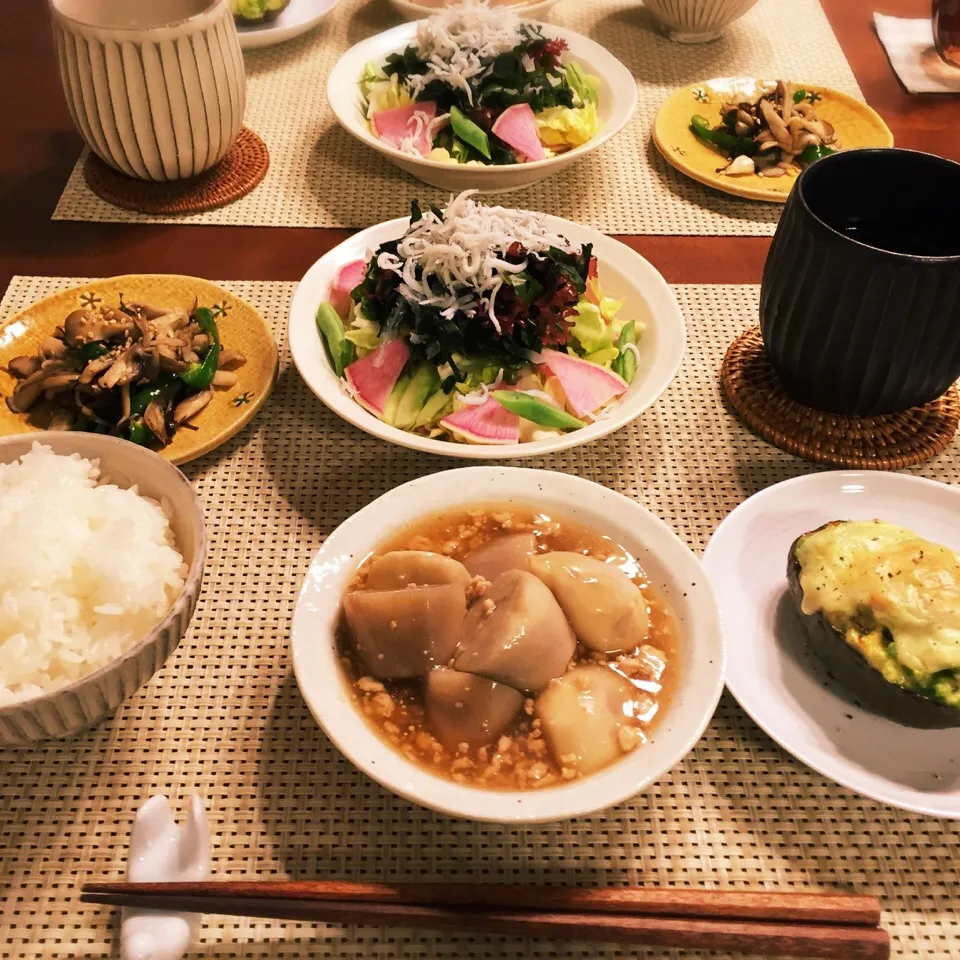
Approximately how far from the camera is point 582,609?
115 centimetres

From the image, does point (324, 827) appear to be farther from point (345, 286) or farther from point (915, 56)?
point (915, 56)

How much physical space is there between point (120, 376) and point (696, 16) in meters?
2.27

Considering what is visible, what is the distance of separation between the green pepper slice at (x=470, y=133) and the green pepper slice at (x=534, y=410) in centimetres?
90

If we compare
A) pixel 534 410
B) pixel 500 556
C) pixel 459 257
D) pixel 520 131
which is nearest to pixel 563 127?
pixel 520 131

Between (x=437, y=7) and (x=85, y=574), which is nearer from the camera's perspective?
(x=85, y=574)

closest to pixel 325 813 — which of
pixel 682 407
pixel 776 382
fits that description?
pixel 682 407

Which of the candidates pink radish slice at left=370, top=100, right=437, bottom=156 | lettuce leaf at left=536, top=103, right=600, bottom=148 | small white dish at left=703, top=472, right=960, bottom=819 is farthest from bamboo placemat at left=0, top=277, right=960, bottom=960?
lettuce leaf at left=536, top=103, right=600, bottom=148

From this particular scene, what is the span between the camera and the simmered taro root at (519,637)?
1067 millimetres

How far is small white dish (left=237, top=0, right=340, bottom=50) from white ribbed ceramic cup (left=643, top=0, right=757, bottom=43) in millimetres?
1107

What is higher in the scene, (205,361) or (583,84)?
(583,84)

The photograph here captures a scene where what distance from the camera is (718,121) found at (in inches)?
95.5

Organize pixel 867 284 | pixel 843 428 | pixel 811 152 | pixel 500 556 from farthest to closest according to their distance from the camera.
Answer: pixel 811 152 → pixel 843 428 → pixel 867 284 → pixel 500 556

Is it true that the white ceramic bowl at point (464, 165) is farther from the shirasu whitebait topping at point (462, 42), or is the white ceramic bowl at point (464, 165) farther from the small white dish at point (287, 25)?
the small white dish at point (287, 25)

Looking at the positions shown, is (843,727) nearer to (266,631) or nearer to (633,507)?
(633,507)
